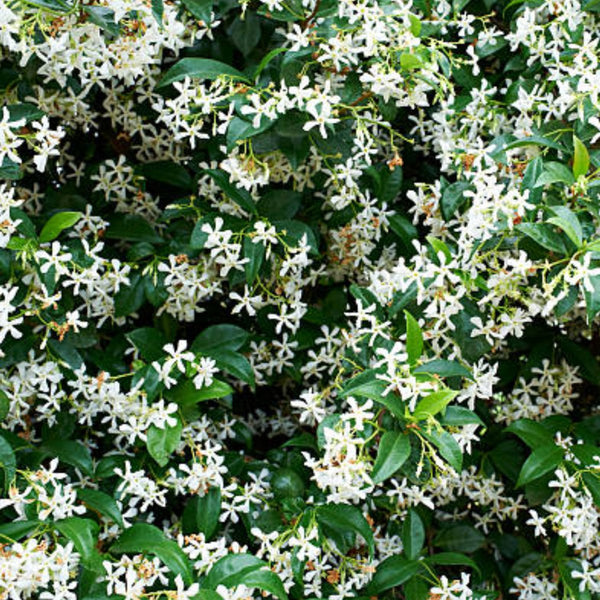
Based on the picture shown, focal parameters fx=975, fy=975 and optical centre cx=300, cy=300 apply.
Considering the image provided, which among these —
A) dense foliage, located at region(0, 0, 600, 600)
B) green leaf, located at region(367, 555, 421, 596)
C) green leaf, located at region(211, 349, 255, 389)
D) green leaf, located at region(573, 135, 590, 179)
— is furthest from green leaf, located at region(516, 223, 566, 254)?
green leaf, located at region(367, 555, 421, 596)

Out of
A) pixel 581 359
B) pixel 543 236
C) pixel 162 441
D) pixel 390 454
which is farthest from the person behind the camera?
pixel 581 359

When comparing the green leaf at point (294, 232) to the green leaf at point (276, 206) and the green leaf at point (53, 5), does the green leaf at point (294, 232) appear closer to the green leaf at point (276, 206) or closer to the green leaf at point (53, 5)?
the green leaf at point (276, 206)

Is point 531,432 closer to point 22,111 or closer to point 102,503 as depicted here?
point 102,503

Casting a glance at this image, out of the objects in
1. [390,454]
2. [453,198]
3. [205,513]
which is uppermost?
[453,198]

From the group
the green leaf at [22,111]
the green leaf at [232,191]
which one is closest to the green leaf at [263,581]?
the green leaf at [232,191]

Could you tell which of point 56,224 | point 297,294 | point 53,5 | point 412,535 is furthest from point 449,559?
point 53,5

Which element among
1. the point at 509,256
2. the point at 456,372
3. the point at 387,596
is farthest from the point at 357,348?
the point at 387,596

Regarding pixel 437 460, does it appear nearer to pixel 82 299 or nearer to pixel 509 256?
pixel 509 256
